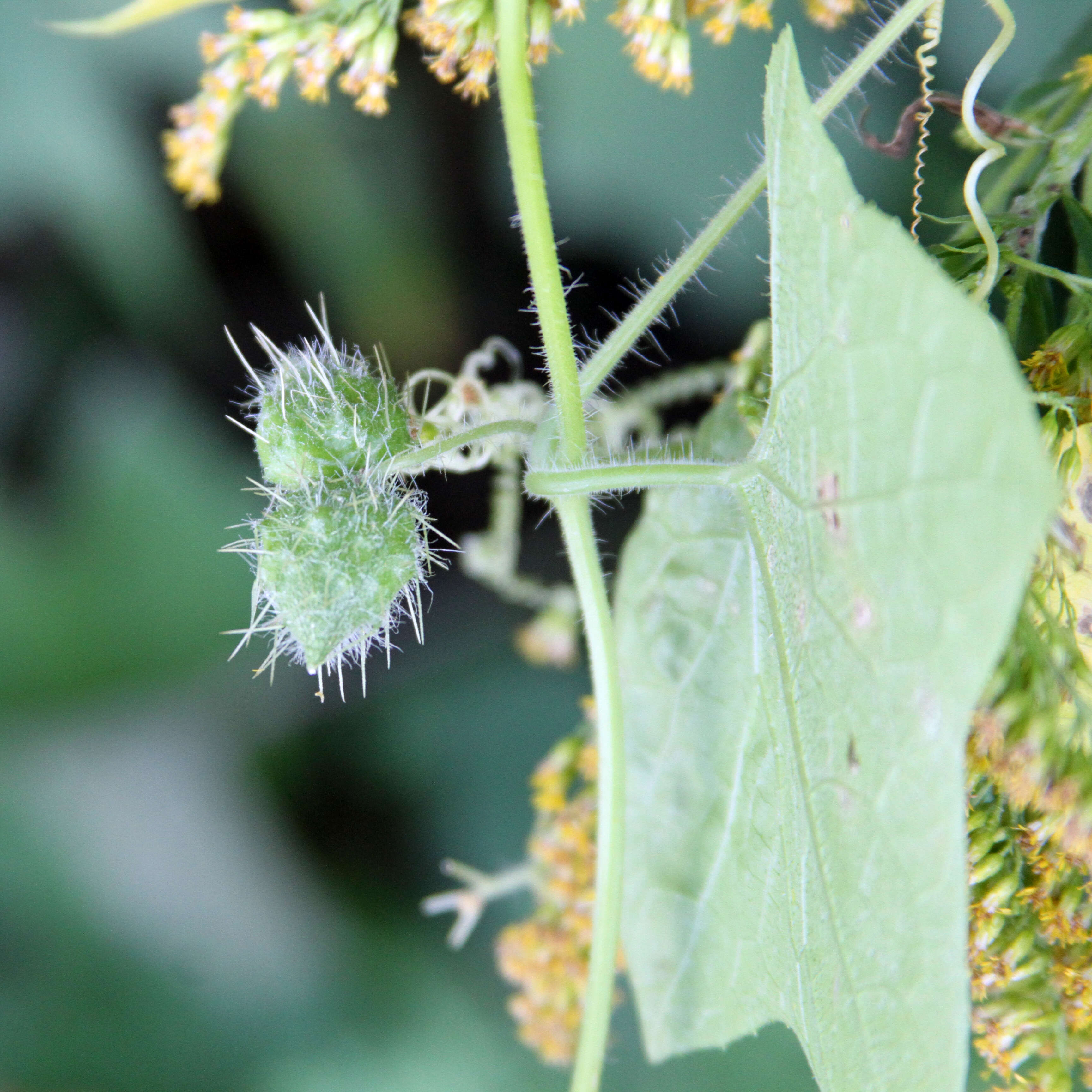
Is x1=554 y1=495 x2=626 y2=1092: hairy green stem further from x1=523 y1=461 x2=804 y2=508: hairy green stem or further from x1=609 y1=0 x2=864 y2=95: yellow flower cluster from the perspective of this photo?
x1=609 y1=0 x2=864 y2=95: yellow flower cluster

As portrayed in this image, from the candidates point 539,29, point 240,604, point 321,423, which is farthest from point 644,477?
point 240,604

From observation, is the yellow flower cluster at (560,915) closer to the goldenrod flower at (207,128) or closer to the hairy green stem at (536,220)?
the hairy green stem at (536,220)

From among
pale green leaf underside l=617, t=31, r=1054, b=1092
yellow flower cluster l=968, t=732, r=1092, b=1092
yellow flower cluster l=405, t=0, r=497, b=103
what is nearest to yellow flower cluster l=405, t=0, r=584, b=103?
yellow flower cluster l=405, t=0, r=497, b=103

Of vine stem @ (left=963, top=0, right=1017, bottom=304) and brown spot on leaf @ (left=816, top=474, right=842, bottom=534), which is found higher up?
vine stem @ (left=963, top=0, right=1017, bottom=304)

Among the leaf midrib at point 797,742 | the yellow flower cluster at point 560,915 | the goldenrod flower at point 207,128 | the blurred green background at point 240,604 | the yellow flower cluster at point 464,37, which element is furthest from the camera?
the blurred green background at point 240,604

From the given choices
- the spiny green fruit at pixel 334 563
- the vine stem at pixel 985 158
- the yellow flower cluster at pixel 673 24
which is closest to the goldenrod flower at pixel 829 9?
the yellow flower cluster at pixel 673 24

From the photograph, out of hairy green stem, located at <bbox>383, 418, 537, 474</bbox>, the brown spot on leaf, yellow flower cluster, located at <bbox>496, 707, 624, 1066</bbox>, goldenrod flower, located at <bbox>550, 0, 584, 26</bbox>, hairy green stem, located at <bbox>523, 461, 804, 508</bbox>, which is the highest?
goldenrod flower, located at <bbox>550, 0, 584, 26</bbox>

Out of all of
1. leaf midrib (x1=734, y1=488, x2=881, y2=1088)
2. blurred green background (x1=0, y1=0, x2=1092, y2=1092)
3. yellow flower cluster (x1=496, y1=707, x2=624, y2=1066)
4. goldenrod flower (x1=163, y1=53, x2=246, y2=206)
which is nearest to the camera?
leaf midrib (x1=734, y1=488, x2=881, y2=1088)
